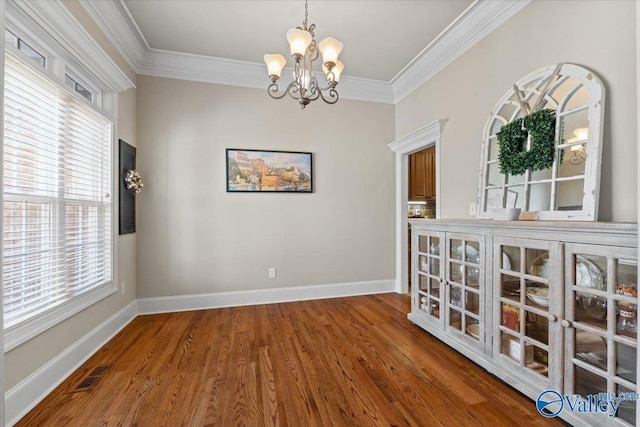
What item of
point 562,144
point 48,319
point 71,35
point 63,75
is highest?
point 71,35

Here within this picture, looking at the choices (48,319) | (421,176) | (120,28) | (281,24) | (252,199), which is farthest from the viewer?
(421,176)

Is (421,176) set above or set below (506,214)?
above

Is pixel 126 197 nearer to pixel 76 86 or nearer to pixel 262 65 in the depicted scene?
pixel 76 86

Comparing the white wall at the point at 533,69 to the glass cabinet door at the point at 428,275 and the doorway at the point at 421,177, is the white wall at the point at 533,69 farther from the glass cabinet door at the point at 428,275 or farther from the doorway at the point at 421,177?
the doorway at the point at 421,177

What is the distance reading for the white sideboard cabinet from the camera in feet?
4.47

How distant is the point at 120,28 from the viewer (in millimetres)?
2668

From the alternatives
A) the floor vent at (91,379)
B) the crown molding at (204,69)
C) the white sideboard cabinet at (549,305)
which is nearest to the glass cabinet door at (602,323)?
the white sideboard cabinet at (549,305)

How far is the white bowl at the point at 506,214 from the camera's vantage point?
2053 millimetres

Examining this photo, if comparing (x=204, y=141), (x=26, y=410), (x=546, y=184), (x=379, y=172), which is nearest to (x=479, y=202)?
(x=546, y=184)

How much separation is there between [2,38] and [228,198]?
2.39 m

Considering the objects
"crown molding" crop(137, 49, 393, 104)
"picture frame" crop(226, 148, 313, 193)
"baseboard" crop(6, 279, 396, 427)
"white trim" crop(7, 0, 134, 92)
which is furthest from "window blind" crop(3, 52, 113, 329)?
"picture frame" crop(226, 148, 313, 193)

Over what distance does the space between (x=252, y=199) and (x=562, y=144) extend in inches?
119

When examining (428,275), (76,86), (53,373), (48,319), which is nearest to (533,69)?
(428,275)

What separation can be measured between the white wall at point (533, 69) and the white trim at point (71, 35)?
326 cm
